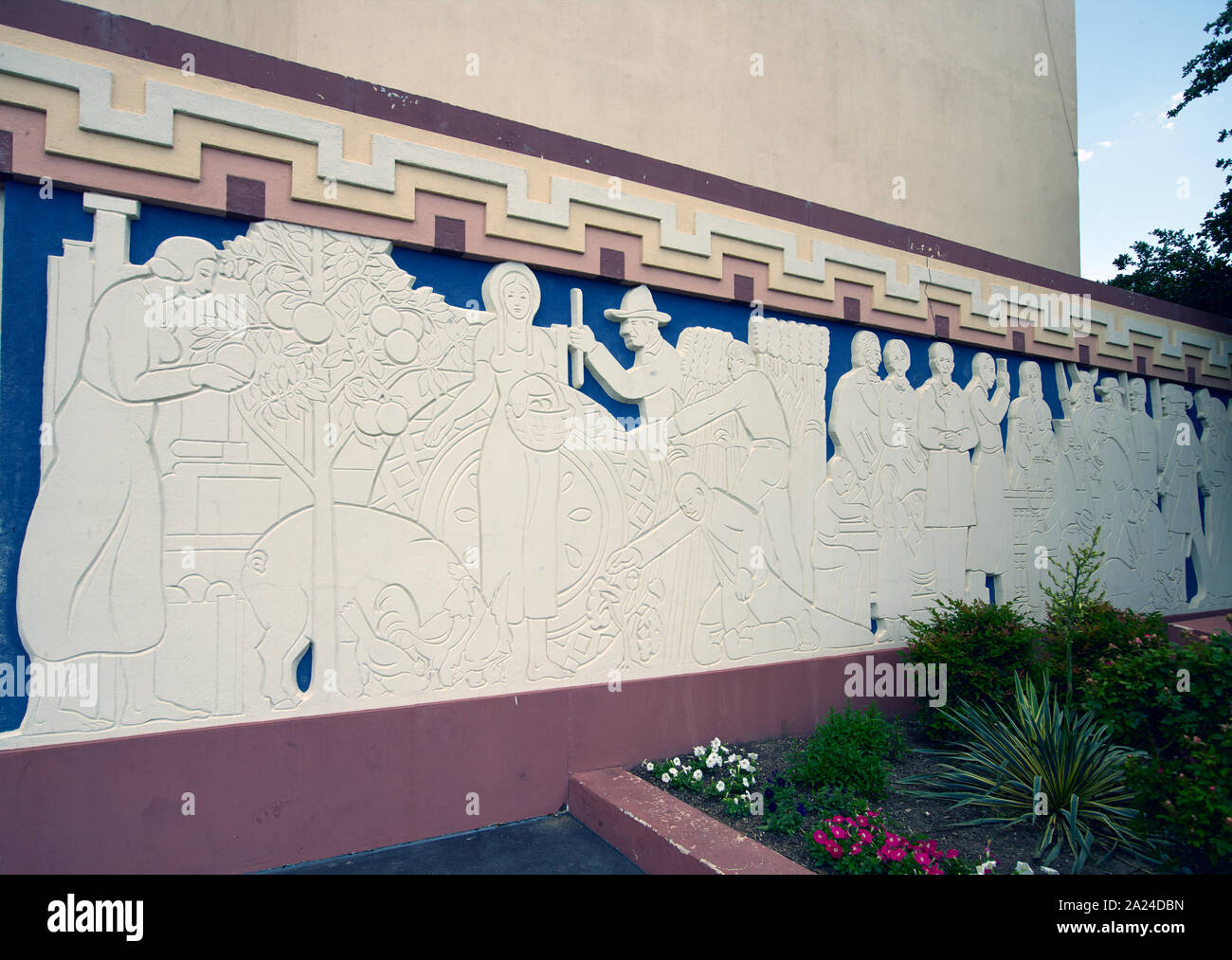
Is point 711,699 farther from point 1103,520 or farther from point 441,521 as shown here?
point 1103,520

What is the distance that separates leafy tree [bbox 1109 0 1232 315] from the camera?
9.48 metres

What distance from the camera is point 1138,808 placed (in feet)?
11.8

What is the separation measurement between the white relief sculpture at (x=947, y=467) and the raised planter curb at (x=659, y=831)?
3356 millimetres

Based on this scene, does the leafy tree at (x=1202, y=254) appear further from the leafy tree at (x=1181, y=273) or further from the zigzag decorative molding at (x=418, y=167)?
the zigzag decorative molding at (x=418, y=167)

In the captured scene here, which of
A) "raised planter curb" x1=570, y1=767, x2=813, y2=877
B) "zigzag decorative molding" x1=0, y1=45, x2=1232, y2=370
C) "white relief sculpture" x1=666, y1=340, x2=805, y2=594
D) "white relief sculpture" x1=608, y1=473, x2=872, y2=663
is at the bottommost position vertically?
"raised planter curb" x1=570, y1=767, x2=813, y2=877

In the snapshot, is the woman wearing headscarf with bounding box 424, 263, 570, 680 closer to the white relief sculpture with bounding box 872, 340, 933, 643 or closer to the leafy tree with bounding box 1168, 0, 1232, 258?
the white relief sculpture with bounding box 872, 340, 933, 643

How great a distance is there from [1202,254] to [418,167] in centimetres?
1090

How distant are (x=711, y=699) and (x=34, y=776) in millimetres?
3578

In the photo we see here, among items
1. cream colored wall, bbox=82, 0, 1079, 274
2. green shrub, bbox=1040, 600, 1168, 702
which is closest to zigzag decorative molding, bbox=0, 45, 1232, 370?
green shrub, bbox=1040, 600, 1168, 702

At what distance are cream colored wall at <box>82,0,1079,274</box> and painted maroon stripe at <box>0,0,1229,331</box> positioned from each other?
273 centimetres

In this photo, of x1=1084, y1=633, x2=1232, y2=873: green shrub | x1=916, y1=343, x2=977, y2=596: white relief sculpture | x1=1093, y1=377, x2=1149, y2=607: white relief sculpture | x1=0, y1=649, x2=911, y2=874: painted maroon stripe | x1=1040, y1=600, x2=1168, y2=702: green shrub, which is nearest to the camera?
x1=1084, y1=633, x2=1232, y2=873: green shrub

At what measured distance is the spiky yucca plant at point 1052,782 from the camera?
12.2 feet

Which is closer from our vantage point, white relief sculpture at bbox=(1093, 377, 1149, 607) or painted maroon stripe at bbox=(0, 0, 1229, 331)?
painted maroon stripe at bbox=(0, 0, 1229, 331)
